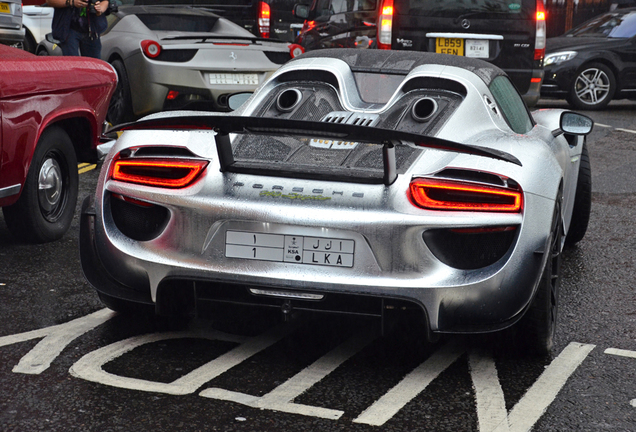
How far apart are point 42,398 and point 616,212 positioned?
5142 millimetres

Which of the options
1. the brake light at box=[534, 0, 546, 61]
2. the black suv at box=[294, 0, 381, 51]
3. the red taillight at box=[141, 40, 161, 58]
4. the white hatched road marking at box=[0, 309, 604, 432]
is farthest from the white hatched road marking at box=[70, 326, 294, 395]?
the black suv at box=[294, 0, 381, 51]

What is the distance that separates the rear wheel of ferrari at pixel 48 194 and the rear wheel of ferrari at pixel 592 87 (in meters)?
9.92

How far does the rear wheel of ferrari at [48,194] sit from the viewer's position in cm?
559

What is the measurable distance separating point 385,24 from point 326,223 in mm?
8187

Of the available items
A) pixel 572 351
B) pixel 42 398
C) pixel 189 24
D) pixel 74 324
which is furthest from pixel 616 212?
pixel 189 24

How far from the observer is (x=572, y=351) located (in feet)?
13.3

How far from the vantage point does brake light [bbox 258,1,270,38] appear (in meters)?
13.8

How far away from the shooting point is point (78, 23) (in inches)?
375

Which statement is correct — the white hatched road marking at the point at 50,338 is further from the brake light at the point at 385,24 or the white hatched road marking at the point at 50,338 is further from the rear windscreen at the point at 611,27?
the rear windscreen at the point at 611,27

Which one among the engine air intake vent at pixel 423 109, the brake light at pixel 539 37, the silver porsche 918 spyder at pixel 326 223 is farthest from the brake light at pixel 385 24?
the silver porsche 918 spyder at pixel 326 223

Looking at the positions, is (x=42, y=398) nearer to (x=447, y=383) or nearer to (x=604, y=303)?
(x=447, y=383)

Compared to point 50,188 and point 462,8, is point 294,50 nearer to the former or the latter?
point 462,8

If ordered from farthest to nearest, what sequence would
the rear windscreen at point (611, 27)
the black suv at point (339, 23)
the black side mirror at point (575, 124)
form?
the rear windscreen at point (611, 27) → the black suv at point (339, 23) → the black side mirror at point (575, 124)

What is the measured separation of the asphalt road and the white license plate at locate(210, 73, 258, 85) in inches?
194
